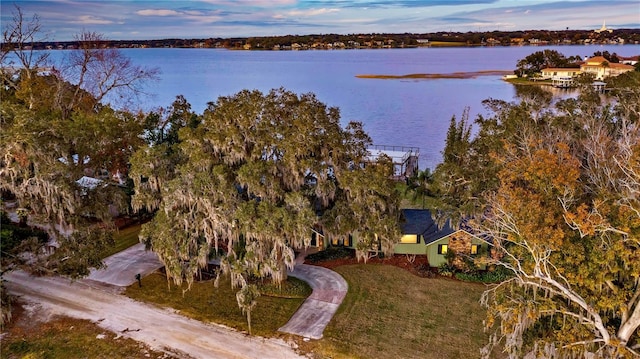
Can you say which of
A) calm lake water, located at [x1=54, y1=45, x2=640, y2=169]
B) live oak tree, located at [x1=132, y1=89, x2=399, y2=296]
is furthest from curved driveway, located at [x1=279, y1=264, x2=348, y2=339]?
calm lake water, located at [x1=54, y1=45, x2=640, y2=169]

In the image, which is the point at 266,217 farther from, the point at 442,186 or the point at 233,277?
the point at 442,186

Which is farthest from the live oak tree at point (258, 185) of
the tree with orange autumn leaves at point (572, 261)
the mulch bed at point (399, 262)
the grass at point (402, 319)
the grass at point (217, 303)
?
the tree with orange autumn leaves at point (572, 261)

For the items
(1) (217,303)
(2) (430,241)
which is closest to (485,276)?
(2) (430,241)

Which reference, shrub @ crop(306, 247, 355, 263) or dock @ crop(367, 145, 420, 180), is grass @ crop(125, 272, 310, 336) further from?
dock @ crop(367, 145, 420, 180)

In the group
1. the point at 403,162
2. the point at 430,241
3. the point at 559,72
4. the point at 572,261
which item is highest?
the point at 559,72

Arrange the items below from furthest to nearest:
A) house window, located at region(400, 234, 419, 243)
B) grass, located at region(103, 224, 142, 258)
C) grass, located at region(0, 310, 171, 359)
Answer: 1. grass, located at region(103, 224, 142, 258)
2. house window, located at region(400, 234, 419, 243)
3. grass, located at region(0, 310, 171, 359)

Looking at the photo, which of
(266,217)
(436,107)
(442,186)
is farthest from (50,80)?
(436,107)

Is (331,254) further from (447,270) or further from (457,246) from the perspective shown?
(457,246)
